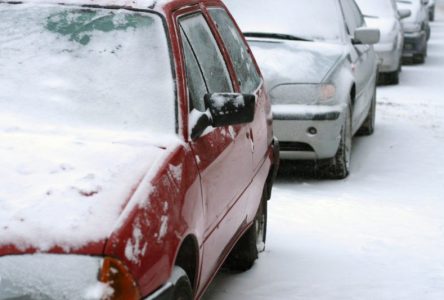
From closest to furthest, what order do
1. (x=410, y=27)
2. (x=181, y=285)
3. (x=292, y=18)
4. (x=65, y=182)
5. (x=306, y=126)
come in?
(x=65, y=182) < (x=181, y=285) < (x=306, y=126) < (x=292, y=18) < (x=410, y=27)

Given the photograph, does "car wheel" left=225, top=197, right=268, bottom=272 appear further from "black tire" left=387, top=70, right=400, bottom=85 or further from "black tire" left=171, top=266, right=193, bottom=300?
"black tire" left=387, top=70, right=400, bottom=85

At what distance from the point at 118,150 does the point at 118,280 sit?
722 mm

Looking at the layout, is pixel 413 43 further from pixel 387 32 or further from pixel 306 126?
pixel 306 126

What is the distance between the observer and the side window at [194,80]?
4.44m

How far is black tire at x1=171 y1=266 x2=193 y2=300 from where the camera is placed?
3.66 meters

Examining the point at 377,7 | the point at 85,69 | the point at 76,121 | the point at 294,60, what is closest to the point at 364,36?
the point at 294,60

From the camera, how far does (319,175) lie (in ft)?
29.0

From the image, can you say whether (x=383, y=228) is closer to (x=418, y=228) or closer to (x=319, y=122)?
(x=418, y=228)

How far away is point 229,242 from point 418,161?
5060 millimetres

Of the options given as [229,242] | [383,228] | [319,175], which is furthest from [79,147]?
[319,175]

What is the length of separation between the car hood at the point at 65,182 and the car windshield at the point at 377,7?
40.8 ft

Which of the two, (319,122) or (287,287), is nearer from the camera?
(287,287)

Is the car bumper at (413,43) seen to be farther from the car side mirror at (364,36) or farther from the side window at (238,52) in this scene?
the side window at (238,52)

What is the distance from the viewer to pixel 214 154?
4.41 m
